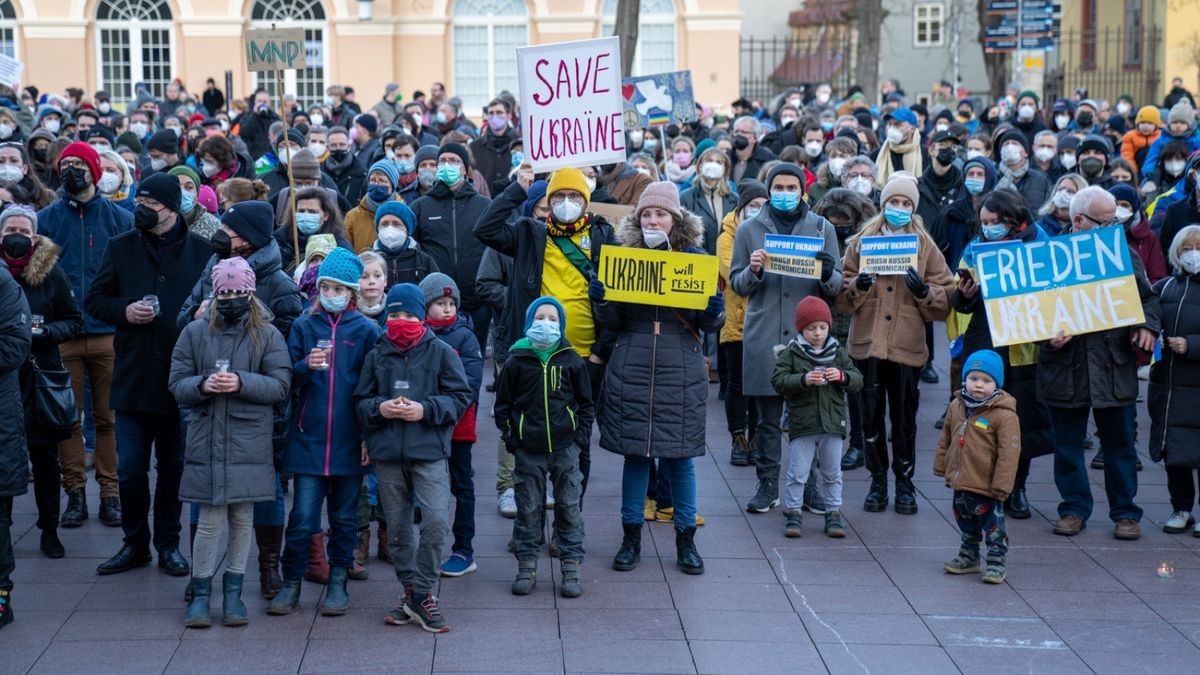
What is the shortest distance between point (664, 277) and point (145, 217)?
2.70 m

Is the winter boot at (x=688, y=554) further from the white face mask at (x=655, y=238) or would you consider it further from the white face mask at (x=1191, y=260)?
the white face mask at (x=1191, y=260)

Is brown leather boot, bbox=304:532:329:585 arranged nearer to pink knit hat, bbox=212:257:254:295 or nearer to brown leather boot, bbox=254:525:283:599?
brown leather boot, bbox=254:525:283:599

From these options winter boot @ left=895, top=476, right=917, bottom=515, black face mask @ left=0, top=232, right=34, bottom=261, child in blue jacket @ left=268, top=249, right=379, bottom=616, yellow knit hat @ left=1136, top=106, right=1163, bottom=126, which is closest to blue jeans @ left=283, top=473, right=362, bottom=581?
child in blue jacket @ left=268, top=249, right=379, bottom=616

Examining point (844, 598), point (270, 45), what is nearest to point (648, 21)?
point (270, 45)

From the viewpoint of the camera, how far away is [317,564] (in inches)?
312

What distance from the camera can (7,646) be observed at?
7.00m

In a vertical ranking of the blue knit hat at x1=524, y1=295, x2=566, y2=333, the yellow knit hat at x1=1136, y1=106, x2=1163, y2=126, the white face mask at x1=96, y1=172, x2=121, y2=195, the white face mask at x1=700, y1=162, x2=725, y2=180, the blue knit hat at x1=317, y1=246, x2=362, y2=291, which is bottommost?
the blue knit hat at x1=524, y1=295, x2=566, y2=333

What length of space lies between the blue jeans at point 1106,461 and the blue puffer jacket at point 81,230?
5.75 meters

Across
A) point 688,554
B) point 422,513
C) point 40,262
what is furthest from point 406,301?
point 40,262

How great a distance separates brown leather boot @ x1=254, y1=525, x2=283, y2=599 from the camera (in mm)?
7672

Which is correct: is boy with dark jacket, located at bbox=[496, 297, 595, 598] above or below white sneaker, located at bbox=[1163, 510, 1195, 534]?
above

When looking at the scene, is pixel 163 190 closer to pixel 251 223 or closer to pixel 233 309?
pixel 251 223

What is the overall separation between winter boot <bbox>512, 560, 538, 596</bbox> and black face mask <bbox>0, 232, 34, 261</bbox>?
127 inches

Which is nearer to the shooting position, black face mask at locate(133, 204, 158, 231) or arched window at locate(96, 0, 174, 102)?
black face mask at locate(133, 204, 158, 231)
